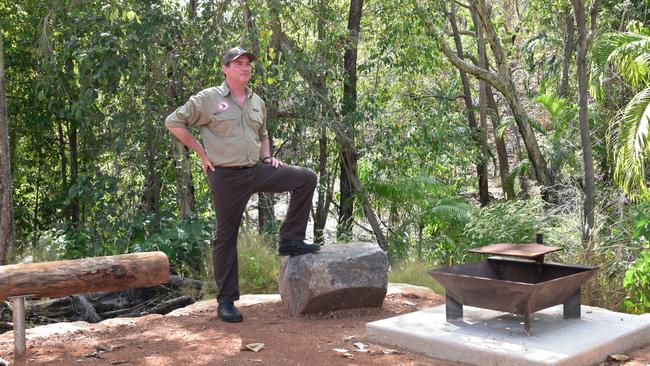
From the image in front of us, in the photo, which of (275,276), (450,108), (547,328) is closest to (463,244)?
(275,276)

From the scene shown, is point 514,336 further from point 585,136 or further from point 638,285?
point 585,136

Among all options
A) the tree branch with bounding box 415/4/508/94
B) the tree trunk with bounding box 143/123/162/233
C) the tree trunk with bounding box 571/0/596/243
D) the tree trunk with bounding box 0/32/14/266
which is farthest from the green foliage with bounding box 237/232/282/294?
the tree branch with bounding box 415/4/508/94

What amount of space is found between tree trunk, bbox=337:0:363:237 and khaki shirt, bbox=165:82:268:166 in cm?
494

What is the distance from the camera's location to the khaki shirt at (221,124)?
648 cm

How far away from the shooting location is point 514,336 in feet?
18.7

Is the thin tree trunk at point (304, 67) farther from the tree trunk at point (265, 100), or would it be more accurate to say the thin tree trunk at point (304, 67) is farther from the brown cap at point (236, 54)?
the brown cap at point (236, 54)

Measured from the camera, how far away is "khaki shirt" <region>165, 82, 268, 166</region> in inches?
255

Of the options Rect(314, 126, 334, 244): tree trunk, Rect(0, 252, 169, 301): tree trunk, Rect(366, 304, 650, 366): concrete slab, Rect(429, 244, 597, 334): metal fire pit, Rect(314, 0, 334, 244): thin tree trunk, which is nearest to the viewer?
Rect(366, 304, 650, 366): concrete slab

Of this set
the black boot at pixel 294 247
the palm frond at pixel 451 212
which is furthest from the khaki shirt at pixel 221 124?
the palm frond at pixel 451 212

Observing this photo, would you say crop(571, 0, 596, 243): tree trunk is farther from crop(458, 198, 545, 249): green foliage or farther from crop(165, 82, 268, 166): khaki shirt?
crop(165, 82, 268, 166): khaki shirt

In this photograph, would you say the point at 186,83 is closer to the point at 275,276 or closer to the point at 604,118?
the point at 275,276

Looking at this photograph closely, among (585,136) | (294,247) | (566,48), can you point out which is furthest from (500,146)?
(294,247)

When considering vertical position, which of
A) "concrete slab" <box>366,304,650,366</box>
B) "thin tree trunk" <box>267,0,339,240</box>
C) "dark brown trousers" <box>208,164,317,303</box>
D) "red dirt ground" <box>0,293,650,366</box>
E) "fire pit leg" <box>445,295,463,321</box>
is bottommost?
"red dirt ground" <box>0,293,650,366</box>

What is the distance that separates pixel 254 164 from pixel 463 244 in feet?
18.5
